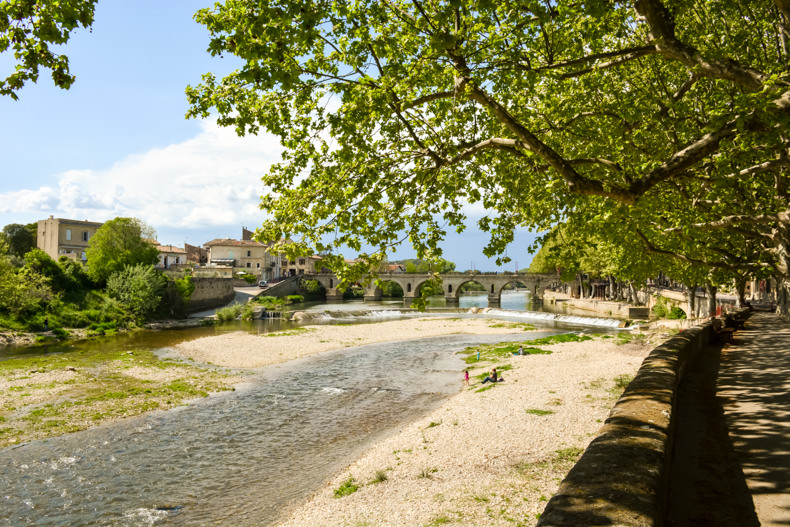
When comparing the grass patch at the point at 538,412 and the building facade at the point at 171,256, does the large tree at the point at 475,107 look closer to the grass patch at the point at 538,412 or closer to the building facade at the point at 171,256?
the grass patch at the point at 538,412

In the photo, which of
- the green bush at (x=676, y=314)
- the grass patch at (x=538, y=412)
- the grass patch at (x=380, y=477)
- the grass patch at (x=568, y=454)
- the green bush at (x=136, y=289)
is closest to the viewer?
the grass patch at (x=568, y=454)

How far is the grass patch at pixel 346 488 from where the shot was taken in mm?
10586

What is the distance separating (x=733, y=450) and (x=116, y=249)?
59346 millimetres

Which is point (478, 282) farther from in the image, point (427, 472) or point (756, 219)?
point (427, 472)

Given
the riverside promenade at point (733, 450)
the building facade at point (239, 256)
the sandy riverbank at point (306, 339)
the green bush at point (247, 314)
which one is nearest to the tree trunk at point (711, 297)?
the sandy riverbank at point (306, 339)

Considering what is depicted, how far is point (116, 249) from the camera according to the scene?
178 feet

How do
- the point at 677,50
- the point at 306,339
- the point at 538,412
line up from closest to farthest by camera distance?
the point at 677,50
the point at 538,412
the point at 306,339

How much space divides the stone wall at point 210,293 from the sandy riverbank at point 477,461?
5121 cm

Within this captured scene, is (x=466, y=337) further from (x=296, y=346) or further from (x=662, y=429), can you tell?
(x=662, y=429)

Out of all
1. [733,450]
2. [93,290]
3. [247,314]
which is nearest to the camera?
[733,450]

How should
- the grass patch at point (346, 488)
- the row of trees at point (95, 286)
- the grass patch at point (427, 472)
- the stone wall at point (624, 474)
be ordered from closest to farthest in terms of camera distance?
the stone wall at point (624, 474)
the grass patch at point (346, 488)
the grass patch at point (427, 472)
the row of trees at point (95, 286)

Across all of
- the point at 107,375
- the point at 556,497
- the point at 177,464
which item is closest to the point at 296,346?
the point at 107,375

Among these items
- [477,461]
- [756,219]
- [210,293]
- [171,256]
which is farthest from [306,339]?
[171,256]

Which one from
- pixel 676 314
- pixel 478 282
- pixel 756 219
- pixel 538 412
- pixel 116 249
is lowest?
pixel 538 412
